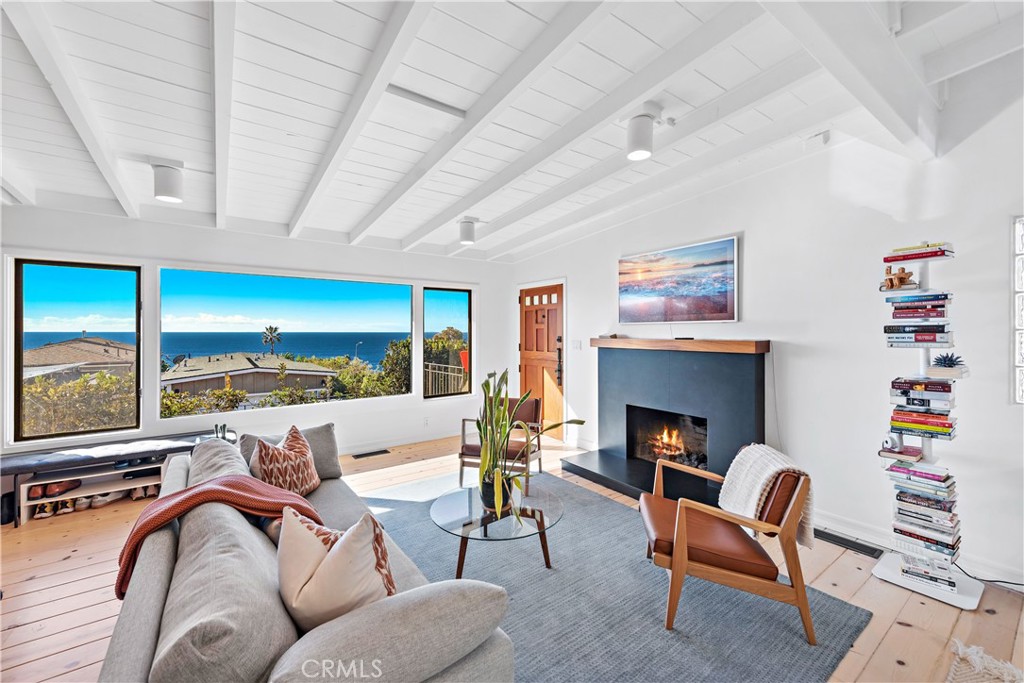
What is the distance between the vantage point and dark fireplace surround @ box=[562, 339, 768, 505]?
323cm

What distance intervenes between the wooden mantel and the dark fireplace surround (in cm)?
2

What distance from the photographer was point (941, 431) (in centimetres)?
219

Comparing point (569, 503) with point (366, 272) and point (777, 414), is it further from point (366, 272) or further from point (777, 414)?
point (366, 272)

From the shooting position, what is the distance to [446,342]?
18.8 feet

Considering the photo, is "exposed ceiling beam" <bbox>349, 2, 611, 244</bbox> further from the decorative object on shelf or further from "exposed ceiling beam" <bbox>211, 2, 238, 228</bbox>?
the decorative object on shelf

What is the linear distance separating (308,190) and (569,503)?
3.11 metres

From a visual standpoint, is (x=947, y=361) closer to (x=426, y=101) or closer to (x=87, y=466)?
(x=426, y=101)

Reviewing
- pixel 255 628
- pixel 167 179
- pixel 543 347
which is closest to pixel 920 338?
pixel 255 628

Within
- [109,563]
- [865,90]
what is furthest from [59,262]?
[865,90]

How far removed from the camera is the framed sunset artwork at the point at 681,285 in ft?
11.4

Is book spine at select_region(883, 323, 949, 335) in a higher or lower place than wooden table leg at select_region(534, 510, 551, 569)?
higher

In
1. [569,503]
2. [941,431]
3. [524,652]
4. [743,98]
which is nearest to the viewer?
[524,652]

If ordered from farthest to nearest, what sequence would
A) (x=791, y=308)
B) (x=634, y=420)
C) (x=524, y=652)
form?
(x=634, y=420) → (x=791, y=308) → (x=524, y=652)

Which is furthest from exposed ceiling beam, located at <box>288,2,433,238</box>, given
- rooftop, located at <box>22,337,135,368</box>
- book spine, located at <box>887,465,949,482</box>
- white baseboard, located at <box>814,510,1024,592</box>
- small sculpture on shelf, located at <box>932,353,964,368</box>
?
white baseboard, located at <box>814,510,1024,592</box>
